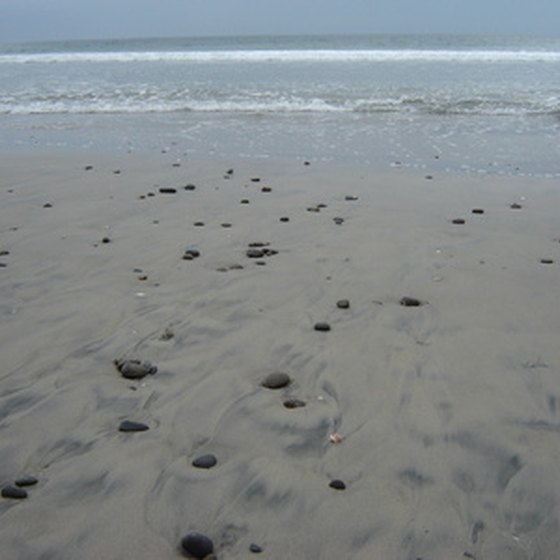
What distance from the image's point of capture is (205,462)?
2779 mm

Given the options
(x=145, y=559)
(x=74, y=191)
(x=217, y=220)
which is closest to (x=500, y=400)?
(x=145, y=559)

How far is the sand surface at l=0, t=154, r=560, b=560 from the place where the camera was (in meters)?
2.46

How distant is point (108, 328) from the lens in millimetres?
4043

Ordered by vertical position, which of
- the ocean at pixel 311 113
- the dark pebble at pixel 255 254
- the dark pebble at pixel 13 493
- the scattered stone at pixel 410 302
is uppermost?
the dark pebble at pixel 13 493

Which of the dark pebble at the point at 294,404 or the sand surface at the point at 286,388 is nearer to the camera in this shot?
the sand surface at the point at 286,388

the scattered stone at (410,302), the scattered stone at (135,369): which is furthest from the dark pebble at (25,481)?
the scattered stone at (410,302)

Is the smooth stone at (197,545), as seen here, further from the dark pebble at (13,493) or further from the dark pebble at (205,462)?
the dark pebble at (13,493)

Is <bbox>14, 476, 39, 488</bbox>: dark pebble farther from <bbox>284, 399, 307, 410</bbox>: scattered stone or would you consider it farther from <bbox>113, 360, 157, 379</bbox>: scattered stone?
<bbox>284, 399, 307, 410</bbox>: scattered stone

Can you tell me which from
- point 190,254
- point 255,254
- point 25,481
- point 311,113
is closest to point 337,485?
point 25,481

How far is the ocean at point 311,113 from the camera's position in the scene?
10102 millimetres

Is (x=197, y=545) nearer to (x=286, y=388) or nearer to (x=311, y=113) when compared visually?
(x=286, y=388)

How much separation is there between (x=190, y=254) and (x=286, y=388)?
2.21m

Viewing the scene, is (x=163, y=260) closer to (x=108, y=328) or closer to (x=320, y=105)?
(x=108, y=328)

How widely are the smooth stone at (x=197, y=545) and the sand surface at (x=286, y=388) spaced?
0.21 ft
